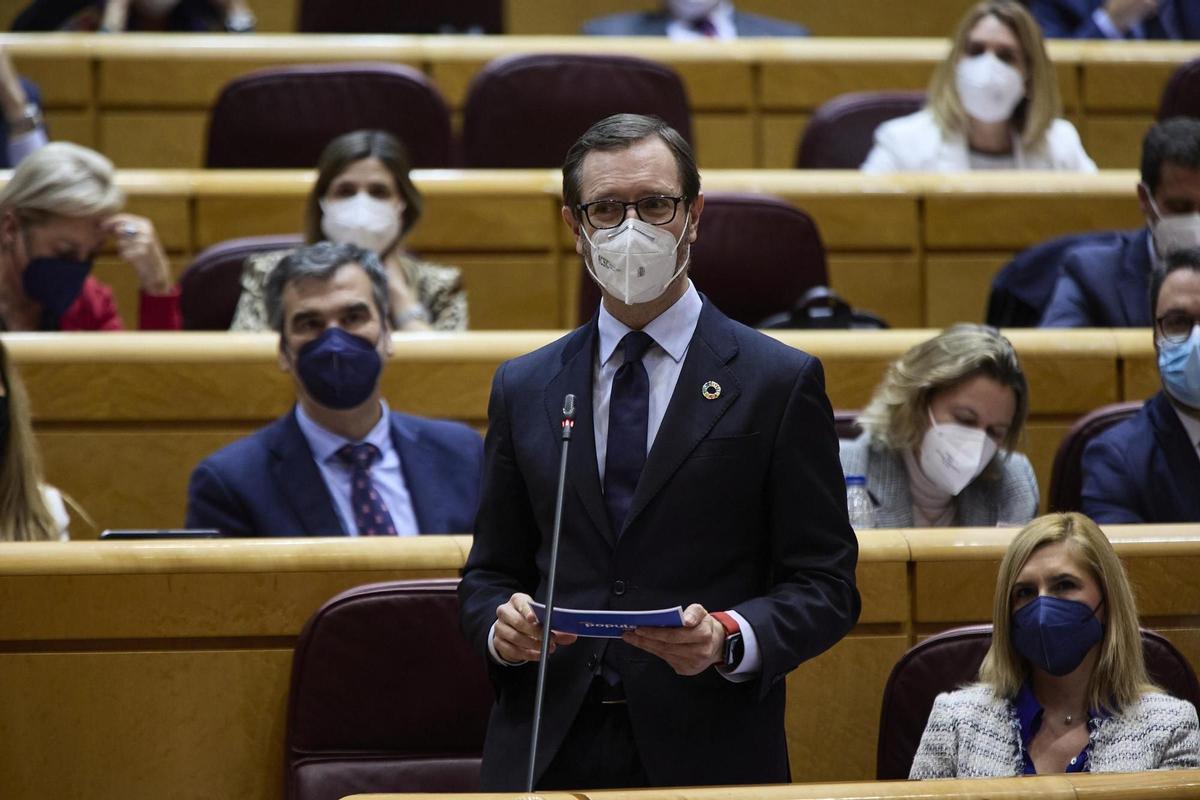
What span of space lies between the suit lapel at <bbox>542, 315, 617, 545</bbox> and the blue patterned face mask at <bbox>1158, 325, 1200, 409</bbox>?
70cm

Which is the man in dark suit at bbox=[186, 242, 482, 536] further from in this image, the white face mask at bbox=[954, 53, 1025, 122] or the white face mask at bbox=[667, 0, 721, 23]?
the white face mask at bbox=[667, 0, 721, 23]

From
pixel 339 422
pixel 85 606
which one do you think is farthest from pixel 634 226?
pixel 339 422

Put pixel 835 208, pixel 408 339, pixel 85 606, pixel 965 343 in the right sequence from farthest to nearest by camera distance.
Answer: pixel 835 208 < pixel 408 339 < pixel 965 343 < pixel 85 606

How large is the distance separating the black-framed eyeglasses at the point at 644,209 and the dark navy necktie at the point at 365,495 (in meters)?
0.62

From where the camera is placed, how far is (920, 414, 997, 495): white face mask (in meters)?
1.48

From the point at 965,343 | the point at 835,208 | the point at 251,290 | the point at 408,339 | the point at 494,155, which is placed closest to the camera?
the point at 965,343

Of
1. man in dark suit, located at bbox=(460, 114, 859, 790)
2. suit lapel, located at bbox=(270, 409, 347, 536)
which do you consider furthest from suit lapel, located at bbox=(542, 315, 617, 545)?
suit lapel, located at bbox=(270, 409, 347, 536)

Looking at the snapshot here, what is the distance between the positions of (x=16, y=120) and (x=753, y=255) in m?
1.00

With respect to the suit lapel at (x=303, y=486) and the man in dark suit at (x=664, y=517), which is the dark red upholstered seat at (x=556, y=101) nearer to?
the suit lapel at (x=303, y=486)

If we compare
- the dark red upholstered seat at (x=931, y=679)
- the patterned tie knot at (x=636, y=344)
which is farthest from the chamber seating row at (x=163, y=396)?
the patterned tie knot at (x=636, y=344)

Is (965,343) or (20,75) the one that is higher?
(20,75)

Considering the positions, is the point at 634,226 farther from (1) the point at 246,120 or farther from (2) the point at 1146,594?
(1) the point at 246,120

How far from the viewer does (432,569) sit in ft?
4.18

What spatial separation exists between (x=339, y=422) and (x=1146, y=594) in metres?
0.69
